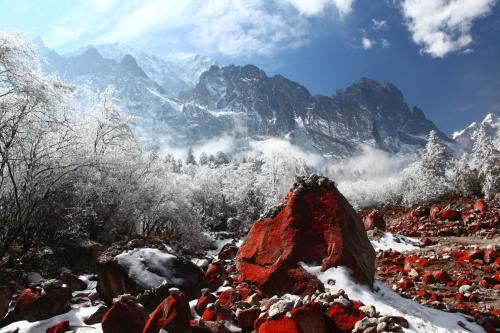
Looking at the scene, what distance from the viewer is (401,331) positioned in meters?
5.27

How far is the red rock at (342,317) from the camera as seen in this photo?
18.2ft

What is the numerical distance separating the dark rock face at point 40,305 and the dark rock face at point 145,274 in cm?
88

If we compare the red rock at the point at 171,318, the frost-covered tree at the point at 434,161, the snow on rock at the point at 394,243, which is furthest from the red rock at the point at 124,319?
the frost-covered tree at the point at 434,161

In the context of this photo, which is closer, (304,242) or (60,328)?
(60,328)

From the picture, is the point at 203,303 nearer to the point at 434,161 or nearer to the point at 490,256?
the point at 490,256

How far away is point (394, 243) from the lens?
16.5m

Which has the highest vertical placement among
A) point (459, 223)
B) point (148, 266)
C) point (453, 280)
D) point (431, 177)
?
point (431, 177)

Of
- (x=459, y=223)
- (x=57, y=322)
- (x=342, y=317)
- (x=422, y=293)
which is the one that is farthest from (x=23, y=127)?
(x=459, y=223)

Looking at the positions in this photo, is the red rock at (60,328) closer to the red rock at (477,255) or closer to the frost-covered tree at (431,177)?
the red rock at (477,255)

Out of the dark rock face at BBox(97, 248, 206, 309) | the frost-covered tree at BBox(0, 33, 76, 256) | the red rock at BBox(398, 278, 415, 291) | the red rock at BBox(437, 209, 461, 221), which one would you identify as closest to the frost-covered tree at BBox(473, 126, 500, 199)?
the red rock at BBox(437, 209, 461, 221)

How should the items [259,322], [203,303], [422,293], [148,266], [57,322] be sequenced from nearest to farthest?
[259,322]
[57,322]
[203,303]
[148,266]
[422,293]

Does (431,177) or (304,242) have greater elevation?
(431,177)

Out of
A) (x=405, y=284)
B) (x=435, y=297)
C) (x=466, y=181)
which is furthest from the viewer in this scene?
(x=466, y=181)

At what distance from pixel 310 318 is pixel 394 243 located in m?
12.4
